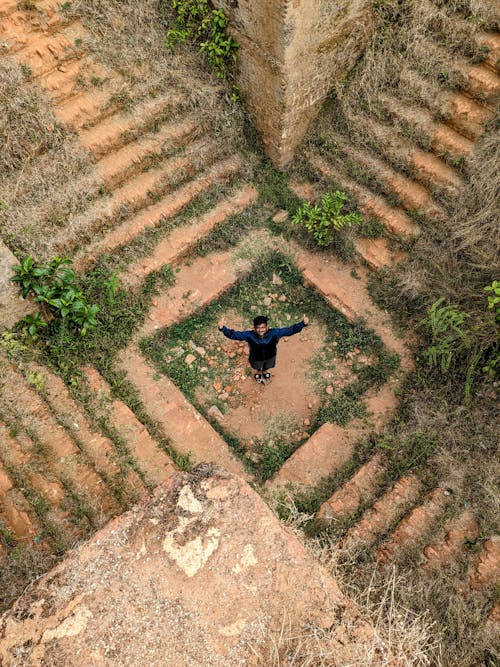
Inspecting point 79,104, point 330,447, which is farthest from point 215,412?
point 79,104

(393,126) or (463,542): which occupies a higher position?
(393,126)

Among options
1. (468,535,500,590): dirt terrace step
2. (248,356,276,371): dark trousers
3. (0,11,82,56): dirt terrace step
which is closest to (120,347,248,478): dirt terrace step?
(248,356,276,371): dark trousers

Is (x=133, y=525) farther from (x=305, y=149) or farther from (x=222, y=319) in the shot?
(x=305, y=149)

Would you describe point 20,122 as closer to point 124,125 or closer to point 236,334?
point 124,125

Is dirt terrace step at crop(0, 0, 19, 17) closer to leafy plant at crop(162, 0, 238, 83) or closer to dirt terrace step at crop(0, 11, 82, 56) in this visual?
dirt terrace step at crop(0, 11, 82, 56)

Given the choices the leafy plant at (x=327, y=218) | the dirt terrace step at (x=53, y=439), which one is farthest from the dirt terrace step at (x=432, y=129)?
the dirt terrace step at (x=53, y=439)

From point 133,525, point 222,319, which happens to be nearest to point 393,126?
point 222,319
